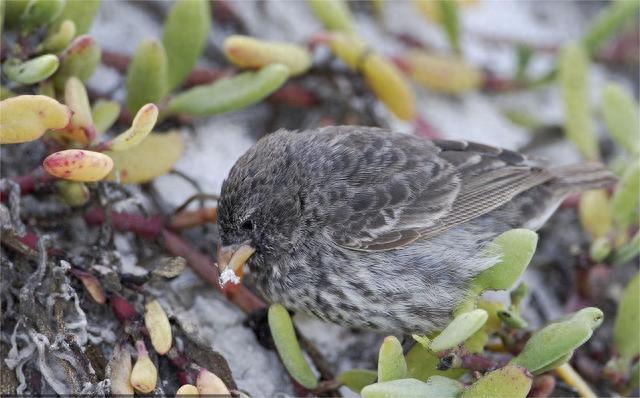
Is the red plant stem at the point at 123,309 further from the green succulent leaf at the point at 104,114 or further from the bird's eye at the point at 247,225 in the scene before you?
the green succulent leaf at the point at 104,114

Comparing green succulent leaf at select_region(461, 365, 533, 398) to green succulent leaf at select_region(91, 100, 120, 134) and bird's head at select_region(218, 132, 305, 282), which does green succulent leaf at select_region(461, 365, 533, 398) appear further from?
green succulent leaf at select_region(91, 100, 120, 134)

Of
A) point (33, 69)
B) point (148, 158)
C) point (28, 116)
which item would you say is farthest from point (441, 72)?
point (28, 116)

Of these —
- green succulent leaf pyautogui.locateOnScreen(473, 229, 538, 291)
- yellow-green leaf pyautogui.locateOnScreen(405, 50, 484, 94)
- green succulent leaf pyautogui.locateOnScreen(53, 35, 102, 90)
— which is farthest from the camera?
yellow-green leaf pyautogui.locateOnScreen(405, 50, 484, 94)

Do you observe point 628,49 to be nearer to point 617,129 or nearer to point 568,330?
point 617,129

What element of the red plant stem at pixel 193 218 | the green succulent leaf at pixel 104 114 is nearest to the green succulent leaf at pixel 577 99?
the red plant stem at pixel 193 218

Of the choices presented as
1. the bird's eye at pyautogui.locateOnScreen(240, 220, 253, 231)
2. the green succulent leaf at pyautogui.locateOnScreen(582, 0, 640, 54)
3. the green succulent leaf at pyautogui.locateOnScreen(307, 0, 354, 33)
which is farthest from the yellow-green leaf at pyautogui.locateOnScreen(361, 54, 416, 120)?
the bird's eye at pyautogui.locateOnScreen(240, 220, 253, 231)
